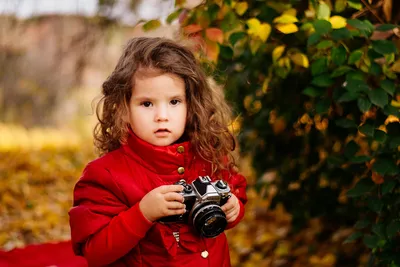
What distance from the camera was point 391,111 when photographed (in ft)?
6.41

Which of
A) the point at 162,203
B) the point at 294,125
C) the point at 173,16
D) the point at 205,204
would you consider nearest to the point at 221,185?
the point at 205,204

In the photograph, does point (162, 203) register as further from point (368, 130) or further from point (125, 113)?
point (368, 130)

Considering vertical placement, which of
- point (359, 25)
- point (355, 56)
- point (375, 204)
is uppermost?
point (359, 25)

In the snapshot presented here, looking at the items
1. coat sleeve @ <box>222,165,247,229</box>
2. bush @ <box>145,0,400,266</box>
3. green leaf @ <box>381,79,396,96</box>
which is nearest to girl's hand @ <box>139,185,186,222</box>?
coat sleeve @ <box>222,165,247,229</box>

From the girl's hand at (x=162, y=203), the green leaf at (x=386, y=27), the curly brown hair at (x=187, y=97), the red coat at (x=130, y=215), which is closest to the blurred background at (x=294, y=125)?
the green leaf at (x=386, y=27)

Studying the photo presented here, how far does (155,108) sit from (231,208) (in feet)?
1.34

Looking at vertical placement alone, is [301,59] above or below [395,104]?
above

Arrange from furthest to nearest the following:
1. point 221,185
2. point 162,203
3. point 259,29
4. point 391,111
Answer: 1. point 259,29
2. point 391,111
3. point 221,185
4. point 162,203

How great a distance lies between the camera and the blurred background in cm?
202

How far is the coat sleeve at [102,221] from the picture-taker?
167 centimetres

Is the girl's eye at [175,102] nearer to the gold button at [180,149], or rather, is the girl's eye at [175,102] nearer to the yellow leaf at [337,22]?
the gold button at [180,149]

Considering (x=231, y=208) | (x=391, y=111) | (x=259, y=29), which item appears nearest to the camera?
(x=231, y=208)

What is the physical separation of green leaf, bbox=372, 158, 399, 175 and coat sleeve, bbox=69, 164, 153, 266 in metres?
0.80

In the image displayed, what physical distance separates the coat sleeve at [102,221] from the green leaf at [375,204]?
80cm
